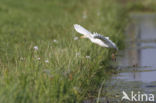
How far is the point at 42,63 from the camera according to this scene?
6164 millimetres

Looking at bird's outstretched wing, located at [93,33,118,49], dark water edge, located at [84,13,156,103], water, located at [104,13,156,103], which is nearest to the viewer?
bird's outstretched wing, located at [93,33,118,49]

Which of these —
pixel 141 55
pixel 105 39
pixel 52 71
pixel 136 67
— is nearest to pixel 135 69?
pixel 136 67

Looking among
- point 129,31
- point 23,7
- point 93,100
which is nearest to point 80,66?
point 93,100

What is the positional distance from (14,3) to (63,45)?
10.4 meters

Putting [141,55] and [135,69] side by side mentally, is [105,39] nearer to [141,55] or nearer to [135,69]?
[135,69]

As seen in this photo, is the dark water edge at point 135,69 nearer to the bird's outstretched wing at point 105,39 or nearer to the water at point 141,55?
the water at point 141,55

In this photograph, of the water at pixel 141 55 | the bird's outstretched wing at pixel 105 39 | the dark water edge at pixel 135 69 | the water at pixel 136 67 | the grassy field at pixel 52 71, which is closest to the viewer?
the grassy field at pixel 52 71

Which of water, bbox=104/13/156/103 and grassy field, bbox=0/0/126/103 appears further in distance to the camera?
water, bbox=104/13/156/103

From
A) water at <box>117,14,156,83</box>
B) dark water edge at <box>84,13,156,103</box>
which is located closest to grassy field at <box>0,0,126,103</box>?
dark water edge at <box>84,13,156,103</box>

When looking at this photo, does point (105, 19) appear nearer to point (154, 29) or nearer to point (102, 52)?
point (154, 29)

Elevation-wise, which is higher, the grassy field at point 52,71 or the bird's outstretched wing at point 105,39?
the bird's outstretched wing at point 105,39

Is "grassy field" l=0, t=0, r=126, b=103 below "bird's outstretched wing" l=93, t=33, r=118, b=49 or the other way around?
below

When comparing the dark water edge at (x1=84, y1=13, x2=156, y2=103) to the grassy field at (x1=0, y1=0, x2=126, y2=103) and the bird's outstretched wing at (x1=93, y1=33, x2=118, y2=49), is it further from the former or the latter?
the bird's outstretched wing at (x1=93, y1=33, x2=118, y2=49)

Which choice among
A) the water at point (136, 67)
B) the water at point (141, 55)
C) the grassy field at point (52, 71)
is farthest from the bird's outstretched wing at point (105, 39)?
the water at point (141, 55)
